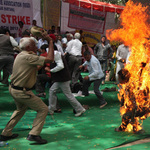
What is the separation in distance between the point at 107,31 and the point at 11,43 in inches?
344

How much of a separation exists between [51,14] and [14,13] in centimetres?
229

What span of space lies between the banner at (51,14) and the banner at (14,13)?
99 centimetres

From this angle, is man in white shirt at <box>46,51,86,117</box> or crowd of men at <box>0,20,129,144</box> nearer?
crowd of men at <box>0,20,129,144</box>

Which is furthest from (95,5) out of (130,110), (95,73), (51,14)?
(130,110)

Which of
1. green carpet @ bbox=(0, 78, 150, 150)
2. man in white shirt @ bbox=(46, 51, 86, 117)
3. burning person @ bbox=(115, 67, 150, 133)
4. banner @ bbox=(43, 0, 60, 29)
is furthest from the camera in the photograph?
banner @ bbox=(43, 0, 60, 29)

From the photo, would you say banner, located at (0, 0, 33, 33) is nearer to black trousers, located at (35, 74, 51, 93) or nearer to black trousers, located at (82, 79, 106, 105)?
black trousers, located at (35, 74, 51, 93)

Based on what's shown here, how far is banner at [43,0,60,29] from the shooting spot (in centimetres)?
1277

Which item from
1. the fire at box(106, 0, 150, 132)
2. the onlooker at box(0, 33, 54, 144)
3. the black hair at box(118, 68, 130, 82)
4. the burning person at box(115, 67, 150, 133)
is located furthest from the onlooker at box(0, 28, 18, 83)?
the burning person at box(115, 67, 150, 133)

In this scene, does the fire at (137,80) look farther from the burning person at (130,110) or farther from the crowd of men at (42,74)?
the crowd of men at (42,74)

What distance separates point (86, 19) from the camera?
14.5 m

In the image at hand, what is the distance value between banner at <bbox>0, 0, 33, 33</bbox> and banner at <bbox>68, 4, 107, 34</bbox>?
9.54ft

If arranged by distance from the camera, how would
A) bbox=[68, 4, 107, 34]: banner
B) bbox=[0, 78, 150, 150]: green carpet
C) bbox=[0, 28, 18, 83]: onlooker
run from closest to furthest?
bbox=[0, 78, 150, 150]: green carpet
bbox=[0, 28, 18, 83]: onlooker
bbox=[68, 4, 107, 34]: banner

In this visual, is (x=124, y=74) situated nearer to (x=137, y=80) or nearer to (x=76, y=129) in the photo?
(x=137, y=80)

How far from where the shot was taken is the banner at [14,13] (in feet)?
36.9
